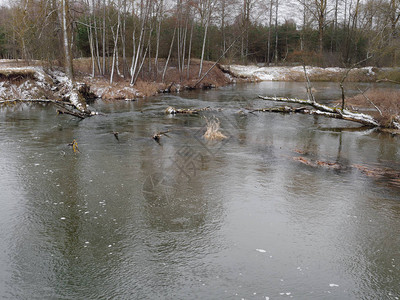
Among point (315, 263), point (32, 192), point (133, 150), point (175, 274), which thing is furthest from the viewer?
point (133, 150)

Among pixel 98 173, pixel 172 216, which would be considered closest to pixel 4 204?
pixel 98 173

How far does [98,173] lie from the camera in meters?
9.59

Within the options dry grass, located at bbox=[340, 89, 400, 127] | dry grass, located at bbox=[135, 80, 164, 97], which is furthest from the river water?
dry grass, located at bbox=[135, 80, 164, 97]

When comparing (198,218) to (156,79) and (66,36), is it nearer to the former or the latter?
(66,36)

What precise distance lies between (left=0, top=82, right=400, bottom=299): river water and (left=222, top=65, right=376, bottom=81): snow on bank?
32912 millimetres

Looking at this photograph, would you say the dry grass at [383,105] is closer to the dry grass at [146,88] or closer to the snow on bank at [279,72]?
the dry grass at [146,88]

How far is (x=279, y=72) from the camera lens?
4719 centimetres

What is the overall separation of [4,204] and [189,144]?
6695mm

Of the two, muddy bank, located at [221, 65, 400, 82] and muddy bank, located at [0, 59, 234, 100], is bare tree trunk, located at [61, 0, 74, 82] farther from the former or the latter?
muddy bank, located at [221, 65, 400, 82]

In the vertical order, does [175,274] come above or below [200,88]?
below

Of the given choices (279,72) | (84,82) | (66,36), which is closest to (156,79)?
(84,82)

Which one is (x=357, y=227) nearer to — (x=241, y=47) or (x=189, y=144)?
(x=189, y=144)

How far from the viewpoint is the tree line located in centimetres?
2888

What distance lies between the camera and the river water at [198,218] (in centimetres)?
513
